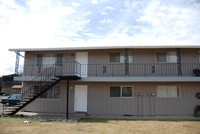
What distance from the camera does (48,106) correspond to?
63.4 ft

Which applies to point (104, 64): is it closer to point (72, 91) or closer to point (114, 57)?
point (114, 57)

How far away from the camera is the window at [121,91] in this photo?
18.6 metres

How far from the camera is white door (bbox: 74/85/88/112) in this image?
62.1 feet

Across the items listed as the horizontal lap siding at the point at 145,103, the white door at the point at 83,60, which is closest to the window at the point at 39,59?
the white door at the point at 83,60

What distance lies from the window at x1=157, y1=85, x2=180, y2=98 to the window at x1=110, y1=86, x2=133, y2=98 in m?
2.37

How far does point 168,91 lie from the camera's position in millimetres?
18516

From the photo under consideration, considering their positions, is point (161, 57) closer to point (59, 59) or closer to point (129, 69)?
point (129, 69)

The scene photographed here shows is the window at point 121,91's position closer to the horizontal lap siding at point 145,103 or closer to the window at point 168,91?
the horizontal lap siding at point 145,103

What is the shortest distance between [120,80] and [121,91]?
4.21 feet

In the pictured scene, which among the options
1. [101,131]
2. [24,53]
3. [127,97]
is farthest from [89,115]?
[24,53]

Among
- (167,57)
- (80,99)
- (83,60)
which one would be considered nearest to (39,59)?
(83,60)

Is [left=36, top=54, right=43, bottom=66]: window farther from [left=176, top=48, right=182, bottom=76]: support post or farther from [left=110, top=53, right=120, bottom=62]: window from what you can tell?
[left=176, top=48, right=182, bottom=76]: support post

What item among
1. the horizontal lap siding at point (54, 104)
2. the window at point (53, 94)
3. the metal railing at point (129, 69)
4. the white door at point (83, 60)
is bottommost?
the horizontal lap siding at point (54, 104)

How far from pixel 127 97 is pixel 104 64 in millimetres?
3365
